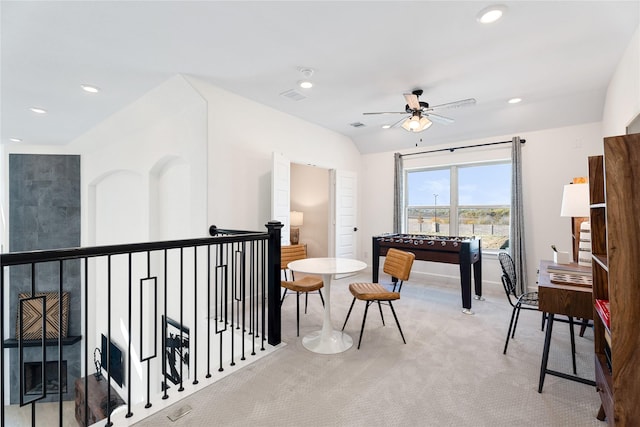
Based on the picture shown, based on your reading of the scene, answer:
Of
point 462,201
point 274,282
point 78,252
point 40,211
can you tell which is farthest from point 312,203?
point 40,211

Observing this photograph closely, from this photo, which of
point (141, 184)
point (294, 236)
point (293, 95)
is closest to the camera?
point (293, 95)

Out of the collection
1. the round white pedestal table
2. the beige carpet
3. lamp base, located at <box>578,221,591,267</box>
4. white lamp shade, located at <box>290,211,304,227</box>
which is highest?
white lamp shade, located at <box>290,211,304,227</box>

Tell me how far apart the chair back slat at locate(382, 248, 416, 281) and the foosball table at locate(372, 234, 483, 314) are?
1.08 metres

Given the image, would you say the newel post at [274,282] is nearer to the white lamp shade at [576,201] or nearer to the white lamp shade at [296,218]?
the white lamp shade at [576,201]

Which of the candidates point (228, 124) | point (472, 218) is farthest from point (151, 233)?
point (472, 218)

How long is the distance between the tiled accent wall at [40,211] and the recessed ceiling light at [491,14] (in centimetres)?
736

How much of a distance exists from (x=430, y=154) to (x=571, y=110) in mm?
1961

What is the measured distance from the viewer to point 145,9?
2178 mm

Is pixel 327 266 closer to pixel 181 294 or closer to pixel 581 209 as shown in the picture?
pixel 181 294

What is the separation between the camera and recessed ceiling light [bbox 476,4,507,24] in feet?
7.07

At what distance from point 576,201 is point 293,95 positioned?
3231 mm

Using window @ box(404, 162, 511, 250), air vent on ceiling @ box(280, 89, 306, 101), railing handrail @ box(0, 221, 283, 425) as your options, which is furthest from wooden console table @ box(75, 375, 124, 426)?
window @ box(404, 162, 511, 250)

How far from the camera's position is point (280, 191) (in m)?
4.18

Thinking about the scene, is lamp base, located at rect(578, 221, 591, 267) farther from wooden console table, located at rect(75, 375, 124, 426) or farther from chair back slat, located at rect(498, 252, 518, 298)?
wooden console table, located at rect(75, 375, 124, 426)
